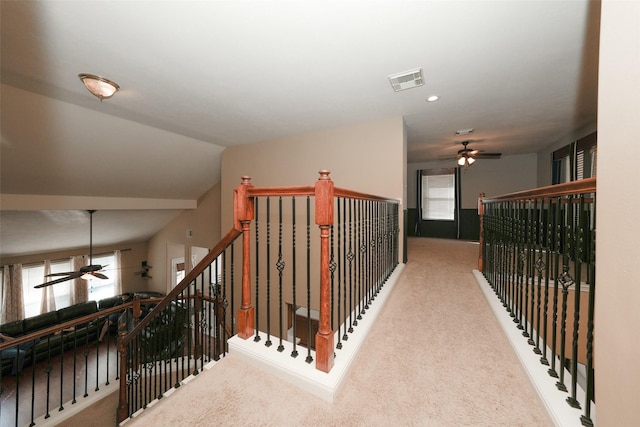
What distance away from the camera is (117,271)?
879cm

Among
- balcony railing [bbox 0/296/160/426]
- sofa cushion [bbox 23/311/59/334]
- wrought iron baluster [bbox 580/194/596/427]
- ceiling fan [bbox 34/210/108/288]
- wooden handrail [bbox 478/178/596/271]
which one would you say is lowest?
balcony railing [bbox 0/296/160/426]

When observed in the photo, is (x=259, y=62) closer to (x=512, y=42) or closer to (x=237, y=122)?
(x=237, y=122)

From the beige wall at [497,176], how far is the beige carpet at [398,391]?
616cm

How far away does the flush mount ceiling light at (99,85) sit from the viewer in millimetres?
2528

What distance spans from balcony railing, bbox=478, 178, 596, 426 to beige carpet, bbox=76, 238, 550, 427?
0.22 m

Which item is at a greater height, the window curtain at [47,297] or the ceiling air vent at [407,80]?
the ceiling air vent at [407,80]

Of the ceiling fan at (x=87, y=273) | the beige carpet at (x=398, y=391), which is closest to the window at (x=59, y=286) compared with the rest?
the ceiling fan at (x=87, y=273)

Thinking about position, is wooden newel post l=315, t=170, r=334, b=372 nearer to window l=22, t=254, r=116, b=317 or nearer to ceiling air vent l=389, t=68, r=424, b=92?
ceiling air vent l=389, t=68, r=424, b=92

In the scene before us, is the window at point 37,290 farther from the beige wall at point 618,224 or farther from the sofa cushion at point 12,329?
the beige wall at point 618,224

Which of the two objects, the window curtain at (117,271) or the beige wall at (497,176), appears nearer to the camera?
the beige wall at (497,176)

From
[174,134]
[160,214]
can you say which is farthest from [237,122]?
[160,214]

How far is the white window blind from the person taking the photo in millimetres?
7621

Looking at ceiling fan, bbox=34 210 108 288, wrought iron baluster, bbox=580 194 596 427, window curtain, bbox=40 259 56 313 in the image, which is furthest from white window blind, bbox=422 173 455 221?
window curtain, bbox=40 259 56 313

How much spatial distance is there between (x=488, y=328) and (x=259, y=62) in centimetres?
316
